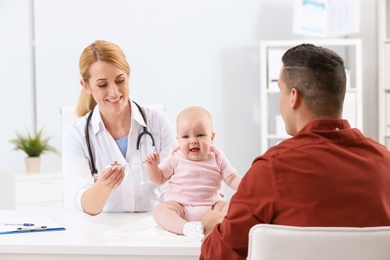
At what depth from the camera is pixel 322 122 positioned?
1.41 m

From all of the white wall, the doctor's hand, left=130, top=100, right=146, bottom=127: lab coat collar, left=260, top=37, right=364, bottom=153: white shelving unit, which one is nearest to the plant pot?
the white wall

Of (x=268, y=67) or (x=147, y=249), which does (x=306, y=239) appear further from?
(x=268, y=67)

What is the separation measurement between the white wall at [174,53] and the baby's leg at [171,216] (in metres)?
3.35

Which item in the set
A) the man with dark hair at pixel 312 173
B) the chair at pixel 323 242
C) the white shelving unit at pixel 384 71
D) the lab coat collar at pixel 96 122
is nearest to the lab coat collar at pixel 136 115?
the lab coat collar at pixel 96 122

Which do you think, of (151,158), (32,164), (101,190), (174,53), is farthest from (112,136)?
(174,53)

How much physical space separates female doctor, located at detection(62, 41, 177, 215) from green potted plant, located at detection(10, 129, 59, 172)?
2.43m

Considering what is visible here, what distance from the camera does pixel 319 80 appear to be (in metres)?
1.42

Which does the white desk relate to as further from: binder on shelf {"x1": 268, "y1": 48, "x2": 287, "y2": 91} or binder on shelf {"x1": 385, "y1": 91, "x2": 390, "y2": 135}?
binder on shelf {"x1": 385, "y1": 91, "x2": 390, "y2": 135}

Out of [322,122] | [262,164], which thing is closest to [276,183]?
[262,164]

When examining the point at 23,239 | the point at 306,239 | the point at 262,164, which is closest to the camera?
the point at 306,239

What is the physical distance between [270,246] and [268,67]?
384 cm

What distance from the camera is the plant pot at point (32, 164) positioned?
4.86m

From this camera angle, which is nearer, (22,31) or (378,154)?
(378,154)

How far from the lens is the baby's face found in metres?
2.06
